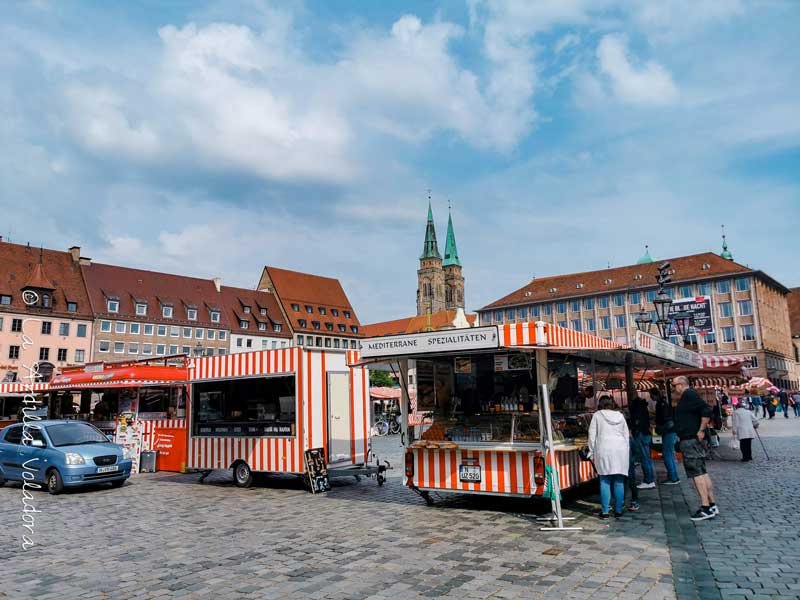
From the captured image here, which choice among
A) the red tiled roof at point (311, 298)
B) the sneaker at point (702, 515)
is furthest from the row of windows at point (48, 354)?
the sneaker at point (702, 515)

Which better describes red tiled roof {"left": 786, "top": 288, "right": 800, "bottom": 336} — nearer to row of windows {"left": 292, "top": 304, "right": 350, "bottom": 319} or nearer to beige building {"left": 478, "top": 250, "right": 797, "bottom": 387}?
beige building {"left": 478, "top": 250, "right": 797, "bottom": 387}

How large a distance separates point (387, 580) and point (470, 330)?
441 cm

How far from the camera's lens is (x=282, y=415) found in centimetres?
1360

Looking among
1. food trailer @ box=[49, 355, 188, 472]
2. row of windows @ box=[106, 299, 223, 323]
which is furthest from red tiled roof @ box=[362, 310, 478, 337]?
food trailer @ box=[49, 355, 188, 472]

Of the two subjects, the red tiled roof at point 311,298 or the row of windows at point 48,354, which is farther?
the red tiled roof at point 311,298

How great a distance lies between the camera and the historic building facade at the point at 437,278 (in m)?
130

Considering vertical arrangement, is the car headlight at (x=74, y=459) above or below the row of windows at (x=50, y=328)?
below

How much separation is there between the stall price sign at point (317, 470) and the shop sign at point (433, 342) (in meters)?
2.98

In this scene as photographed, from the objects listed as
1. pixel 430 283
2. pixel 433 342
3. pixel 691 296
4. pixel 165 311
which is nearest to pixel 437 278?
pixel 430 283

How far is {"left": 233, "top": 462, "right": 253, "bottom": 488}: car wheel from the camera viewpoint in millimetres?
13984

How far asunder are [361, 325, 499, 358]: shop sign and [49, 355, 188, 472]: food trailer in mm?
7492

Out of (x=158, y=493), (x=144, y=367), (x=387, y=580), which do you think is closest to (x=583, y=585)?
(x=387, y=580)

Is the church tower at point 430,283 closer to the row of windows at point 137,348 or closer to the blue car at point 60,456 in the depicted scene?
the row of windows at point 137,348

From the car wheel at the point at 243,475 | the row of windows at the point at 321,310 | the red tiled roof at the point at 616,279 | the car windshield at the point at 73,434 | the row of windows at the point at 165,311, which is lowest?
the car wheel at the point at 243,475
